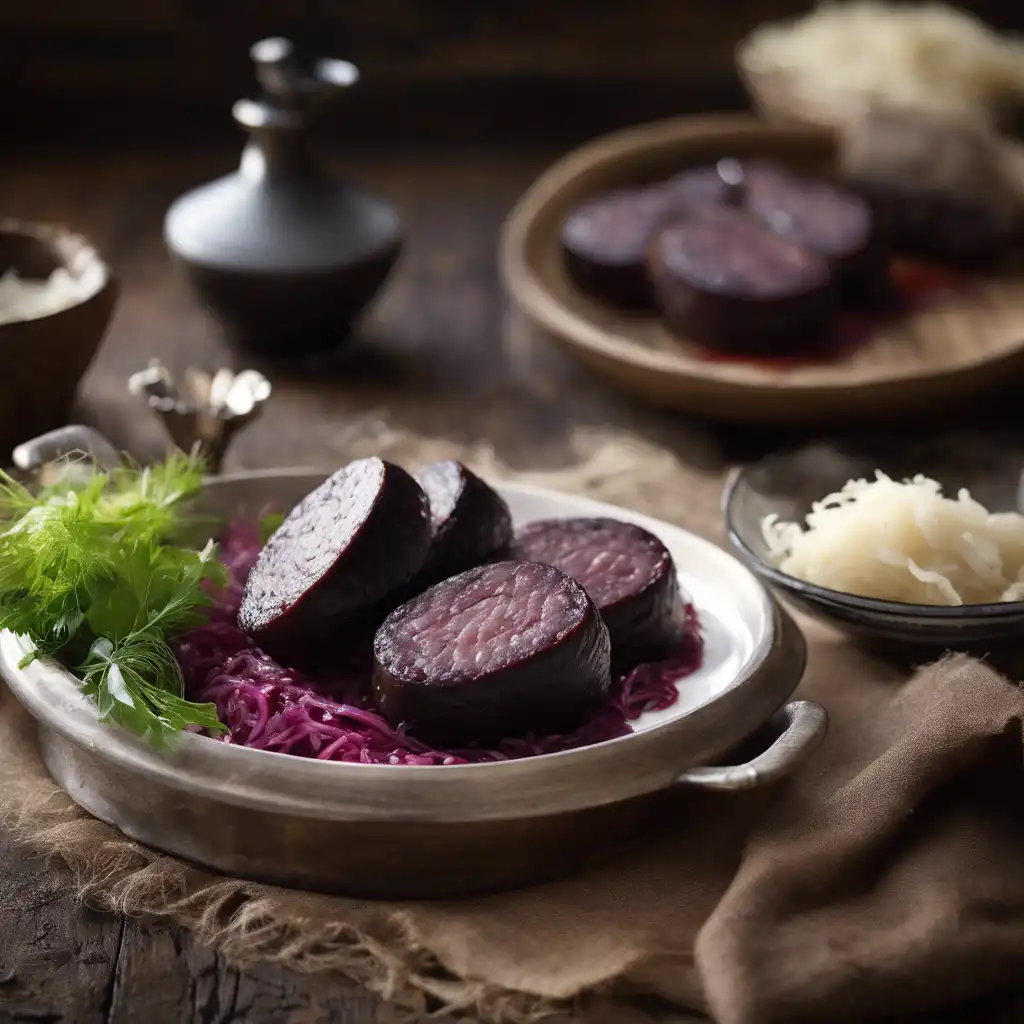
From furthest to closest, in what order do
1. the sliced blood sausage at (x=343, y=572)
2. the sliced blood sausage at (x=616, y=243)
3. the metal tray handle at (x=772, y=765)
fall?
the sliced blood sausage at (x=616, y=243) < the sliced blood sausage at (x=343, y=572) < the metal tray handle at (x=772, y=765)

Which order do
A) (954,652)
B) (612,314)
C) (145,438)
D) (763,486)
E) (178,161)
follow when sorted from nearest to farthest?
(954,652)
(763,486)
(145,438)
(612,314)
(178,161)

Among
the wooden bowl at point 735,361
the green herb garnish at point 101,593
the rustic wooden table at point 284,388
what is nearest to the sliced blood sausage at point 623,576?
the green herb garnish at point 101,593

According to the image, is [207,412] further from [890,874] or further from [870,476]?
[890,874]

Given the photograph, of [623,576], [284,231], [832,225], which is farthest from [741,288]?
[623,576]

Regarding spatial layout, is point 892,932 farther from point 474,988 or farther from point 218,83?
point 218,83

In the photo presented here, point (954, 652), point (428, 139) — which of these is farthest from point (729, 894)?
point (428, 139)

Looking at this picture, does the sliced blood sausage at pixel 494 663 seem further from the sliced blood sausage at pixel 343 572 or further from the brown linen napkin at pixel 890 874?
the brown linen napkin at pixel 890 874
